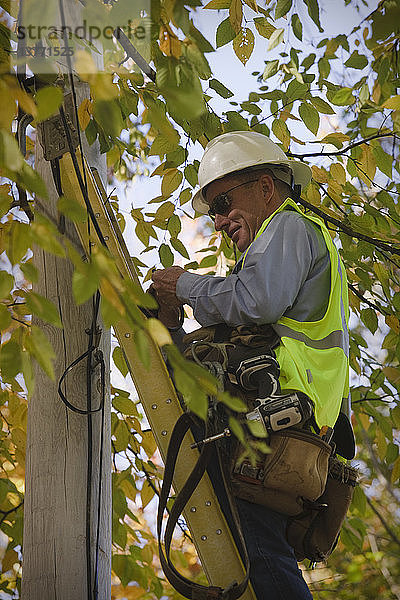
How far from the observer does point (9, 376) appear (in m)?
1.32

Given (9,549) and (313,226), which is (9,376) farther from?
(9,549)

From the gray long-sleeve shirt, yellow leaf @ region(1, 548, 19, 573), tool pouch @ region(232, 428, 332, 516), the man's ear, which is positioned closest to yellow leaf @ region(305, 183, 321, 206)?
the man's ear

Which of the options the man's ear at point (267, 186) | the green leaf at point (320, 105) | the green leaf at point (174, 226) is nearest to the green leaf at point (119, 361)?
the green leaf at point (174, 226)

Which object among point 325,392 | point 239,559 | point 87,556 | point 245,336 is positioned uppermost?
point 245,336

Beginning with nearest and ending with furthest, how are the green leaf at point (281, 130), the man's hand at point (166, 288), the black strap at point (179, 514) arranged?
1. the black strap at point (179, 514)
2. the man's hand at point (166, 288)
3. the green leaf at point (281, 130)

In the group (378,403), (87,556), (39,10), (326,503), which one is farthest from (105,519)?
(378,403)

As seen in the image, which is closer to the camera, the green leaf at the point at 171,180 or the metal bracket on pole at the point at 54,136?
the metal bracket on pole at the point at 54,136

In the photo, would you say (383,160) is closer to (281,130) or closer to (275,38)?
(281,130)

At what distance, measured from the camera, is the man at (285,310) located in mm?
2166

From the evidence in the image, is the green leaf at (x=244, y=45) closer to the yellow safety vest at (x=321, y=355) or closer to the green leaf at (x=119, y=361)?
the yellow safety vest at (x=321, y=355)

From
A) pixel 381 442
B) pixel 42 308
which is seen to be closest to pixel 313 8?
pixel 42 308

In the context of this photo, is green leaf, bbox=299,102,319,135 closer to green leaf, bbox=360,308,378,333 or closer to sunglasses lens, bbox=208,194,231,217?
sunglasses lens, bbox=208,194,231,217

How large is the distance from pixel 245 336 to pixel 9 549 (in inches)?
76.4

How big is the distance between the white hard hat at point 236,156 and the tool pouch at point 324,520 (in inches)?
45.3
